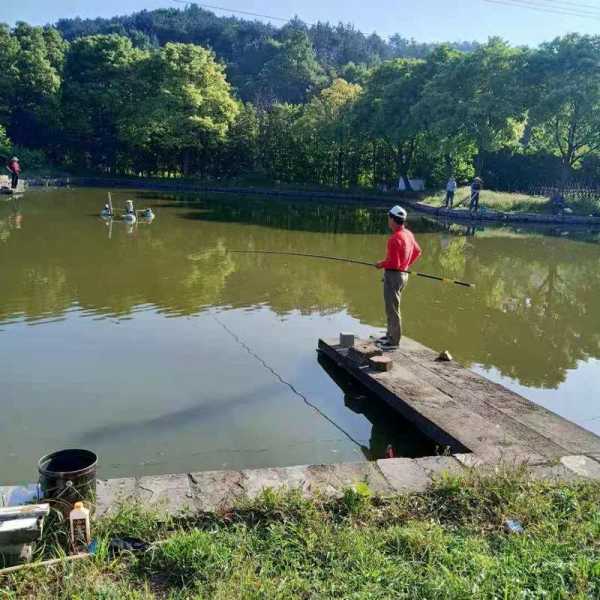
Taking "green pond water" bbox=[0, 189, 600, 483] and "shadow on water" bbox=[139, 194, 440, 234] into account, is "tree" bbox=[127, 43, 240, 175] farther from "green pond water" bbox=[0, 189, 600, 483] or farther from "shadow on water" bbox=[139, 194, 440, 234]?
"green pond water" bbox=[0, 189, 600, 483]

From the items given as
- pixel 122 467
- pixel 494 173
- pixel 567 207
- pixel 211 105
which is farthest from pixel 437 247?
pixel 211 105

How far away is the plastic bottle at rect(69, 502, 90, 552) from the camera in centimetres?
313

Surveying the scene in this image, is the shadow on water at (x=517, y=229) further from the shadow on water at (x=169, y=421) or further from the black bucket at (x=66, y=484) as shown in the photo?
the black bucket at (x=66, y=484)

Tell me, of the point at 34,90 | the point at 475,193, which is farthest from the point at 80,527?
the point at 34,90

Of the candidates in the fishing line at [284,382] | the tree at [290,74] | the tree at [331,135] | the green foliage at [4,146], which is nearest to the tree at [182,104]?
the tree at [331,135]

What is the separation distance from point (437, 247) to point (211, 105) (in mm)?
24327

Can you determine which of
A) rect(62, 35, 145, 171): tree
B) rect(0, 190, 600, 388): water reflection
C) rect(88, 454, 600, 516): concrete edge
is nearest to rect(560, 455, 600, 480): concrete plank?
rect(88, 454, 600, 516): concrete edge

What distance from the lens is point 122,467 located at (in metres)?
4.83

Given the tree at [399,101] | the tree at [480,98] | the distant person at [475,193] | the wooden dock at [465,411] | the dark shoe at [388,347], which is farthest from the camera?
the tree at [399,101]

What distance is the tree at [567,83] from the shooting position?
2328 cm

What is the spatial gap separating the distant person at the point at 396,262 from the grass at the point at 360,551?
3386 millimetres

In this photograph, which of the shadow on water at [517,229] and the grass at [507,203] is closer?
the shadow on water at [517,229]

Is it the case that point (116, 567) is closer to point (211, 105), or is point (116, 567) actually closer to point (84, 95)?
point (211, 105)

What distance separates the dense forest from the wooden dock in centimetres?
2041
